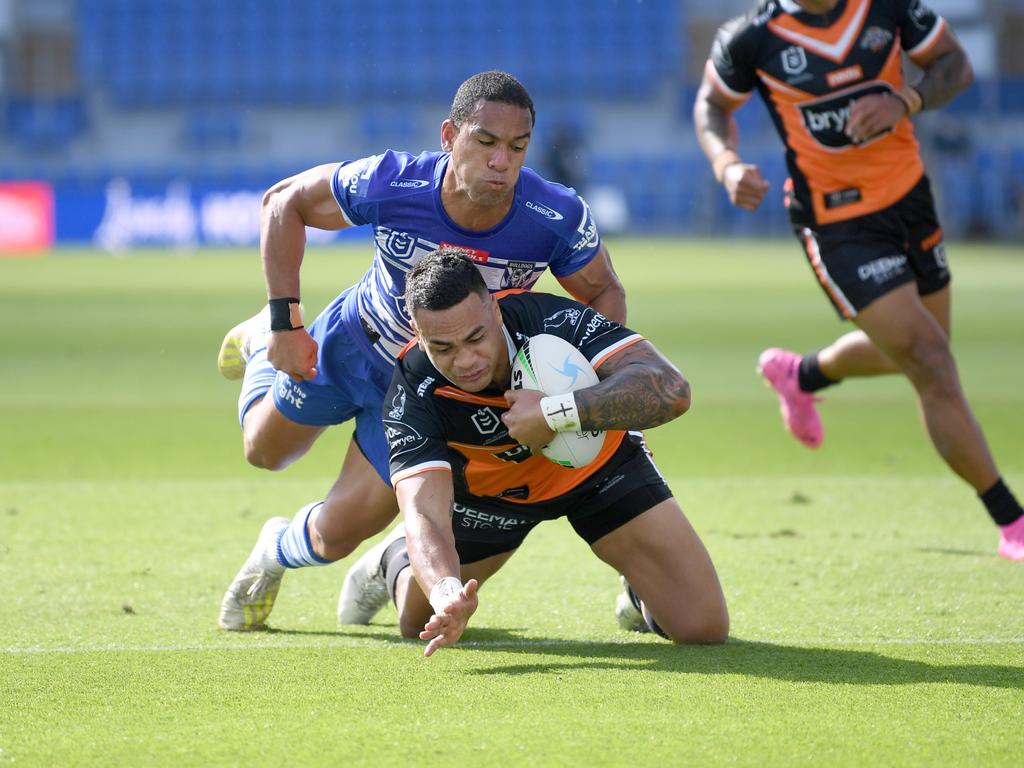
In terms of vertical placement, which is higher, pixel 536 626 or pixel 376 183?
pixel 376 183

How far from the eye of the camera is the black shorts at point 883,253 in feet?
21.4

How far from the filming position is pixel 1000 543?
6426mm

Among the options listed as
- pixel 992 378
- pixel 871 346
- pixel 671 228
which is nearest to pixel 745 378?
pixel 992 378

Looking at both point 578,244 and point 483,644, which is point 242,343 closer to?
point 578,244

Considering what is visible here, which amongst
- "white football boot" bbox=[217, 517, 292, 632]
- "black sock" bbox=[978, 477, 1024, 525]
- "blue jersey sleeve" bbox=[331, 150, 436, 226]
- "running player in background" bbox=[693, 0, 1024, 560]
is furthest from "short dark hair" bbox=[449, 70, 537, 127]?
"black sock" bbox=[978, 477, 1024, 525]

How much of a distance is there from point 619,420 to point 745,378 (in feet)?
30.2

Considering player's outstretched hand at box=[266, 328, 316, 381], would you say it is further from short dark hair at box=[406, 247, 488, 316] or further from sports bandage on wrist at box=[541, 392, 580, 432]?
sports bandage on wrist at box=[541, 392, 580, 432]

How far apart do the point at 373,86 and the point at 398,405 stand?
133 feet

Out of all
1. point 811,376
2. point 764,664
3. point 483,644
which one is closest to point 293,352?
point 483,644

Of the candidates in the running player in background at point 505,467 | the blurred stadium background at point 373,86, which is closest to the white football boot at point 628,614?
the running player in background at point 505,467

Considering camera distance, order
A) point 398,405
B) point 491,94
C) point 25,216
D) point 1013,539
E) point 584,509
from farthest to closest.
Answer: point 25,216
point 1013,539
point 584,509
point 491,94
point 398,405

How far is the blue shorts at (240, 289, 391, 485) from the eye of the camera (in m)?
5.69

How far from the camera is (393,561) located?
533 centimetres

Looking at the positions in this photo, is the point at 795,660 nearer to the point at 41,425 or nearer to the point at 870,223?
the point at 870,223
